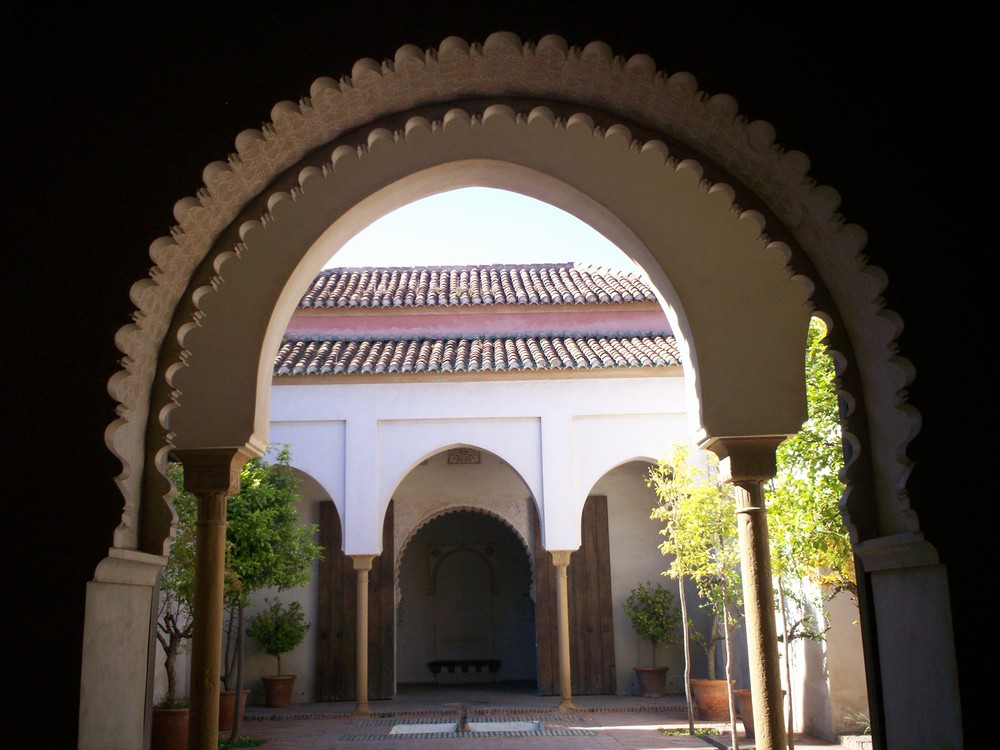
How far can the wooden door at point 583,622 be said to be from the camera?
16.5m

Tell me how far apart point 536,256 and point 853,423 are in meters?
18.6

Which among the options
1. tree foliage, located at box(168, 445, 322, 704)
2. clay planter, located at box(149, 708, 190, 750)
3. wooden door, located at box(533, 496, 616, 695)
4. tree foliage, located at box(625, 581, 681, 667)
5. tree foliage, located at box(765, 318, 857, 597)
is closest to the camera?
tree foliage, located at box(765, 318, 857, 597)

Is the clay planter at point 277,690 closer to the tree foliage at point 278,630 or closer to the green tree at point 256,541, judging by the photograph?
the tree foliage at point 278,630

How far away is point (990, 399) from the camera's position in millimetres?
3664

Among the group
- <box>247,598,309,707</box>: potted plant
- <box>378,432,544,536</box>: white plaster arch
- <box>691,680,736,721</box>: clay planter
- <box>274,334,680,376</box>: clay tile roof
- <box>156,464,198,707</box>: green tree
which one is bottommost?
<box>691,680,736,721</box>: clay planter

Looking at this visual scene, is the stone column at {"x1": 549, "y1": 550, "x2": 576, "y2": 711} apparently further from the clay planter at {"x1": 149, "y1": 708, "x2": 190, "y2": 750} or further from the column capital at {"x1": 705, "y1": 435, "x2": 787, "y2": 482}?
the column capital at {"x1": 705, "y1": 435, "x2": 787, "y2": 482}

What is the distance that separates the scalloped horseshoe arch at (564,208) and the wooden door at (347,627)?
1071 centimetres

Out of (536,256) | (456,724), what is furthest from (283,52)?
(536,256)

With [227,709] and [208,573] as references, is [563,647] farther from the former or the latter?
[208,573]

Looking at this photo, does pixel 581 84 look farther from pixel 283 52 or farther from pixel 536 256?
pixel 536 256

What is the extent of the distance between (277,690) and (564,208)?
39.9 feet

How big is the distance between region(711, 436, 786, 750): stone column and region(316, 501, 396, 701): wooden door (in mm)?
10701

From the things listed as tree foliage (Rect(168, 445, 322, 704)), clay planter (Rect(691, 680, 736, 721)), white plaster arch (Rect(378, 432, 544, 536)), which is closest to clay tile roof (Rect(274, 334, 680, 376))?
white plaster arch (Rect(378, 432, 544, 536))

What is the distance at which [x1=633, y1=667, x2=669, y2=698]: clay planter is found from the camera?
1627 cm
